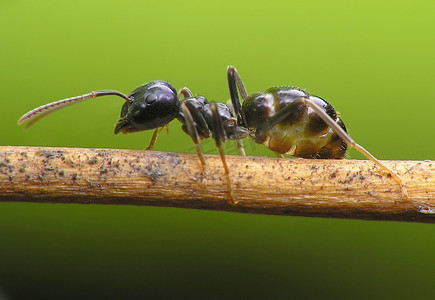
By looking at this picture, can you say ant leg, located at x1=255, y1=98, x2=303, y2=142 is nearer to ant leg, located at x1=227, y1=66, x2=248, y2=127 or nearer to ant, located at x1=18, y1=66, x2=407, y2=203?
ant, located at x1=18, y1=66, x2=407, y2=203

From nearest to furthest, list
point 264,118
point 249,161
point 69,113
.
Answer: point 249,161
point 69,113
point 264,118

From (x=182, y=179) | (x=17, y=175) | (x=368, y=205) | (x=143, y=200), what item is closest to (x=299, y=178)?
(x=368, y=205)

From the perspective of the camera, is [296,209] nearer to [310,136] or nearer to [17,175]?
[310,136]

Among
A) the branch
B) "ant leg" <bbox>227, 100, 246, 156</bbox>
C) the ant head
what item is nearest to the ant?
the ant head

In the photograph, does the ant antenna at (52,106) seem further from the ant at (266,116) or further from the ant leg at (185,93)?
the ant leg at (185,93)

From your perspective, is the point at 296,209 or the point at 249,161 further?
the point at 249,161
